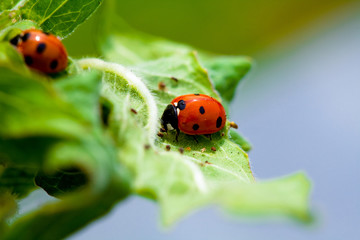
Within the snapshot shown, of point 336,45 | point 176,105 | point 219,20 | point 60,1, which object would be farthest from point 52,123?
point 336,45

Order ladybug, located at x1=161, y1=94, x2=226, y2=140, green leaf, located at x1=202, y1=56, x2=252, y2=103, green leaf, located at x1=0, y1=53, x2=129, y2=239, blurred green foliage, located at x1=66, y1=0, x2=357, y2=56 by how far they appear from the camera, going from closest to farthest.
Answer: green leaf, located at x1=0, y1=53, x2=129, y2=239 < ladybug, located at x1=161, y1=94, x2=226, y2=140 < green leaf, located at x1=202, y1=56, x2=252, y2=103 < blurred green foliage, located at x1=66, y1=0, x2=357, y2=56

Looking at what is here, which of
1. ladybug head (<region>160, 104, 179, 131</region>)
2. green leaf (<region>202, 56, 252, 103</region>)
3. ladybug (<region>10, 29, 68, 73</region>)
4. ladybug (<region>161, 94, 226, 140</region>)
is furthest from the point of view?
green leaf (<region>202, 56, 252, 103</region>)

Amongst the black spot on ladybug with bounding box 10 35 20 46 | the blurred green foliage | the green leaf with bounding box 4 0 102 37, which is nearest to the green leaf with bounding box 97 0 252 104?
the green leaf with bounding box 4 0 102 37

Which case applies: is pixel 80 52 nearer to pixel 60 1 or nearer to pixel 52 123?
pixel 60 1

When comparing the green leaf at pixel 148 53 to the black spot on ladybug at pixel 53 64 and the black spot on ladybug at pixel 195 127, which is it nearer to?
the black spot on ladybug at pixel 195 127

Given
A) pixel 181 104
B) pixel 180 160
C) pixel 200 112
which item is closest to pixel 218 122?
pixel 200 112

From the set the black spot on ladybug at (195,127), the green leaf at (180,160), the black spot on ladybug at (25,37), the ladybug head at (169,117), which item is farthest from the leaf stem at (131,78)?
the black spot on ladybug at (195,127)

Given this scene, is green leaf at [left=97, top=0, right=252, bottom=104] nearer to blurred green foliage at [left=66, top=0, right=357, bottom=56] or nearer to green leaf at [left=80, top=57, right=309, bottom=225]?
green leaf at [left=80, top=57, right=309, bottom=225]

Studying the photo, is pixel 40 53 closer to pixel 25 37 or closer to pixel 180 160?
pixel 25 37
